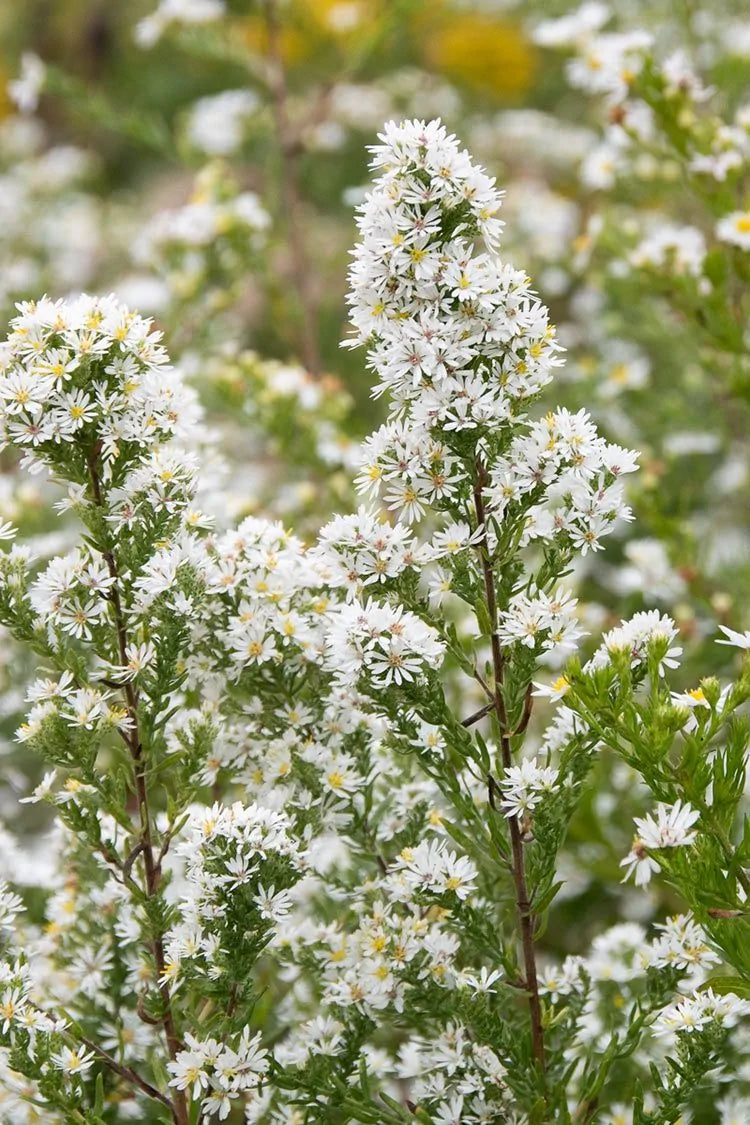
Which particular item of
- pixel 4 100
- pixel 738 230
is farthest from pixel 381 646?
pixel 4 100

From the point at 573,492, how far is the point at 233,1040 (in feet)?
2.54

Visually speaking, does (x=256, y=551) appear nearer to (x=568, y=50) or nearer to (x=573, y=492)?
(x=573, y=492)

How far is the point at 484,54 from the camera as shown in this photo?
8328 mm

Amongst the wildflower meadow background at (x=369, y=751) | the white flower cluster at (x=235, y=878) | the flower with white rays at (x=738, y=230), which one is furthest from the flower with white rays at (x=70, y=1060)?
the flower with white rays at (x=738, y=230)

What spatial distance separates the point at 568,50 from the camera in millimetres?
3273

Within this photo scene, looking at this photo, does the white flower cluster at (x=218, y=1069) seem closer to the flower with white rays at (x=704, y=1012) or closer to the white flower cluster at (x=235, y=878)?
the white flower cluster at (x=235, y=878)

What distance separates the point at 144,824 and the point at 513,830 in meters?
0.46

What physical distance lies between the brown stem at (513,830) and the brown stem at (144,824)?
1.46 ft

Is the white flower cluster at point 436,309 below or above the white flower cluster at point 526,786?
above

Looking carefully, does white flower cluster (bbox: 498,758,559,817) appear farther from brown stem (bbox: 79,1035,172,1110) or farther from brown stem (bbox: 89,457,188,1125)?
brown stem (bbox: 79,1035,172,1110)

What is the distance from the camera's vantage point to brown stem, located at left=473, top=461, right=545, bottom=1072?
1.51 m

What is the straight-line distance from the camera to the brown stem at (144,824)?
1.59 metres

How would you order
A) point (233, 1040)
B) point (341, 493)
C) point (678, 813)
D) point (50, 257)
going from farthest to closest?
point (50, 257) < point (341, 493) < point (233, 1040) < point (678, 813)

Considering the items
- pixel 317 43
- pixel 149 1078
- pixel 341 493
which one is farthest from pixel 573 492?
pixel 317 43
